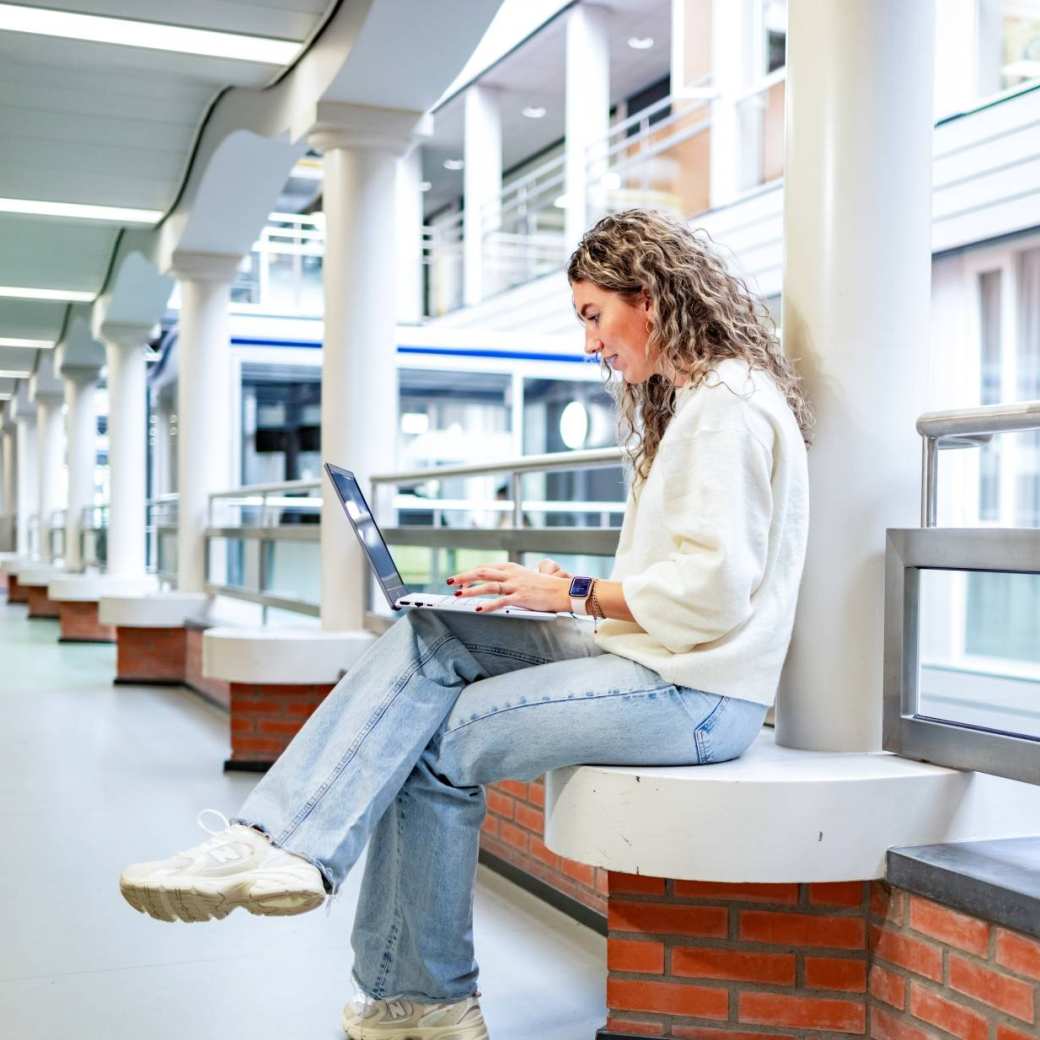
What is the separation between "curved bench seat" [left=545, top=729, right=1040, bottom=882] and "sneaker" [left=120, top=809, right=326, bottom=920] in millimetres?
475

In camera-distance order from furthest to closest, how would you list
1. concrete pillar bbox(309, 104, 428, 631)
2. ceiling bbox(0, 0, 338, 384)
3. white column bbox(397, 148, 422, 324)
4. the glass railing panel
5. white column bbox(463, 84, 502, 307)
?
white column bbox(397, 148, 422, 324), white column bbox(463, 84, 502, 307), concrete pillar bbox(309, 104, 428, 631), ceiling bbox(0, 0, 338, 384), the glass railing panel

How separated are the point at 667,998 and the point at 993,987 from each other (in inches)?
23.8

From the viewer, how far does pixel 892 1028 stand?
2.20 metres

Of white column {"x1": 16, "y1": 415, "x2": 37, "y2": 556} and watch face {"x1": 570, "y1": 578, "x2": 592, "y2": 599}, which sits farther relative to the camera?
white column {"x1": 16, "y1": 415, "x2": 37, "y2": 556}

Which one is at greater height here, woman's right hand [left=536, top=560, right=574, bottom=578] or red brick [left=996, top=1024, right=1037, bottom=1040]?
woman's right hand [left=536, top=560, right=574, bottom=578]

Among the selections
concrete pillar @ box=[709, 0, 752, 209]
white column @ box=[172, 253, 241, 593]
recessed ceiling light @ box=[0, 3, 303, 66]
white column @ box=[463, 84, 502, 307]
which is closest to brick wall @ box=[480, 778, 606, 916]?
recessed ceiling light @ box=[0, 3, 303, 66]

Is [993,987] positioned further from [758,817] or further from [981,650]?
[981,650]

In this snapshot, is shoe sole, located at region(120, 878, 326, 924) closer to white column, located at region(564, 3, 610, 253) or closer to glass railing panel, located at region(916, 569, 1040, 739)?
glass railing panel, located at region(916, 569, 1040, 739)

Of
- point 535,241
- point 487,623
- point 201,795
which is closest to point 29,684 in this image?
point 201,795

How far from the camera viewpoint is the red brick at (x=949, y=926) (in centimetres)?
198

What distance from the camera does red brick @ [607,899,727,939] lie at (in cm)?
232

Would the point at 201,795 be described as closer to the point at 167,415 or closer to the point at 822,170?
the point at 822,170

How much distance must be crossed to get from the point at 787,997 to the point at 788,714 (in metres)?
0.52

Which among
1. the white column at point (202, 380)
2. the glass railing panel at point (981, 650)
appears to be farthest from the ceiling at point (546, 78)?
the glass railing panel at point (981, 650)
